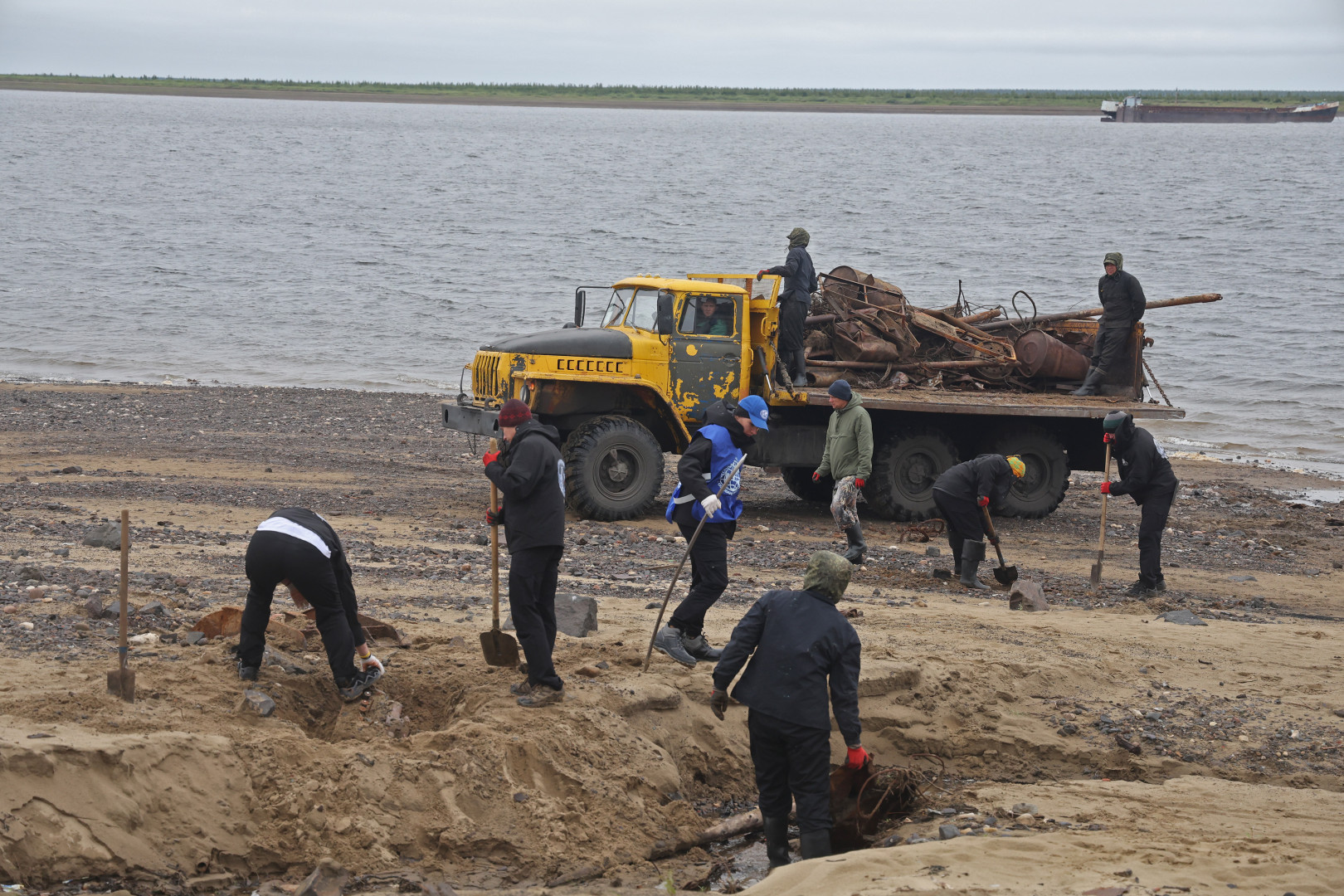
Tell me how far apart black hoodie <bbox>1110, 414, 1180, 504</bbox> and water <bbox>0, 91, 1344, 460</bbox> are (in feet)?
37.7

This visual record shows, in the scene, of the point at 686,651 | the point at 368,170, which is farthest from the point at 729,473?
the point at 368,170

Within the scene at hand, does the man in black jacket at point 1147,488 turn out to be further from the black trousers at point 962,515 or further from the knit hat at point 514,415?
the knit hat at point 514,415

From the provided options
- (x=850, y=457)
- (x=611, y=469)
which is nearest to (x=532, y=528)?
(x=850, y=457)

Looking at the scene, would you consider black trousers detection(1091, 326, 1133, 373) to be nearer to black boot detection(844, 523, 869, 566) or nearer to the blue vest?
black boot detection(844, 523, 869, 566)

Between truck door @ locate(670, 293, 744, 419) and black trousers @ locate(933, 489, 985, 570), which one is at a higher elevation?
truck door @ locate(670, 293, 744, 419)

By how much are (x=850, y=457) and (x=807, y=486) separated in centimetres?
386

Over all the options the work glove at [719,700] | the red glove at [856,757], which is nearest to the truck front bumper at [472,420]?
the work glove at [719,700]

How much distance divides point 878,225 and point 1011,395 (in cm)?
4119

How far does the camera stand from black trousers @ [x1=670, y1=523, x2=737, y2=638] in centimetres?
776

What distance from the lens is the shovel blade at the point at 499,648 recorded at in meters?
7.39

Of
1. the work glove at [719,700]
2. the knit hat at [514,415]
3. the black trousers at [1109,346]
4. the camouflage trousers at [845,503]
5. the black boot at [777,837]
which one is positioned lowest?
the black boot at [777,837]

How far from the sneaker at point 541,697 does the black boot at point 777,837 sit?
1364 mm

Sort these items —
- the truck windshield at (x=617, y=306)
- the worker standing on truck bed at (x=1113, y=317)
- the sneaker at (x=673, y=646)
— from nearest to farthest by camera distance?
the sneaker at (x=673, y=646), the truck windshield at (x=617, y=306), the worker standing on truck bed at (x=1113, y=317)

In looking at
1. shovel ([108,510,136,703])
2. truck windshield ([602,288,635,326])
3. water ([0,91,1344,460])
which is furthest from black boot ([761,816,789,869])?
water ([0,91,1344,460])
